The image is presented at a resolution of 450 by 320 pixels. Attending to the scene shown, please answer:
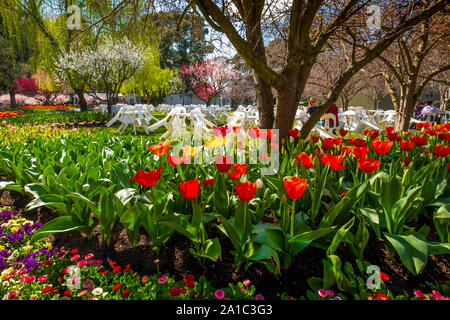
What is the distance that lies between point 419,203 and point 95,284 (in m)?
1.93

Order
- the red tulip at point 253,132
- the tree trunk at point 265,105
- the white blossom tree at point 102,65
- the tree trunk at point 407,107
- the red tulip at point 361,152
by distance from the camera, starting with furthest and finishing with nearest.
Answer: the white blossom tree at point 102,65
the tree trunk at point 407,107
the tree trunk at point 265,105
the red tulip at point 253,132
the red tulip at point 361,152

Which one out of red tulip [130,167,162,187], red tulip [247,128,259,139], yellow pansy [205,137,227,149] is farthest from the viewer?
red tulip [247,128,259,139]

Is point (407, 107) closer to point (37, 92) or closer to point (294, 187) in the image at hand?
point (294, 187)

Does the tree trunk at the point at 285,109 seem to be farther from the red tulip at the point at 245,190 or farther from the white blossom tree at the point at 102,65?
the white blossom tree at the point at 102,65

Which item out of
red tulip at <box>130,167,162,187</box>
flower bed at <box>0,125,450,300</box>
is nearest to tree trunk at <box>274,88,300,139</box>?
flower bed at <box>0,125,450,300</box>

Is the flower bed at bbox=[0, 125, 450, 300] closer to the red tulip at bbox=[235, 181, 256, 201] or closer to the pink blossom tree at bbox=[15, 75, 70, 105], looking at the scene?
the red tulip at bbox=[235, 181, 256, 201]

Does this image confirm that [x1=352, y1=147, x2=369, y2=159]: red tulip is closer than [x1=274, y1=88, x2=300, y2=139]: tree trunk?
Yes

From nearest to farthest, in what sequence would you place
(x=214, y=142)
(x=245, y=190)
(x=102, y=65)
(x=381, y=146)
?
Result: (x=245, y=190)
(x=381, y=146)
(x=214, y=142)
(x=102, y=65)

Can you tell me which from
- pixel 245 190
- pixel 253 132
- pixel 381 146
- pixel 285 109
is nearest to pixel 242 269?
pixel 245 190

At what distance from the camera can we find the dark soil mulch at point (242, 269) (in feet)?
4.77

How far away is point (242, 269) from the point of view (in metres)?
1.57

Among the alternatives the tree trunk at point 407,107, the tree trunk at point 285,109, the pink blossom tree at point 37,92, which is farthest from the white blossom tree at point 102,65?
the tree trunk at point 285,109

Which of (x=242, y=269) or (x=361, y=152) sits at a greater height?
(x=361, y=152)

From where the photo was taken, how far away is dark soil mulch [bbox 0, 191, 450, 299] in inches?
57.2
